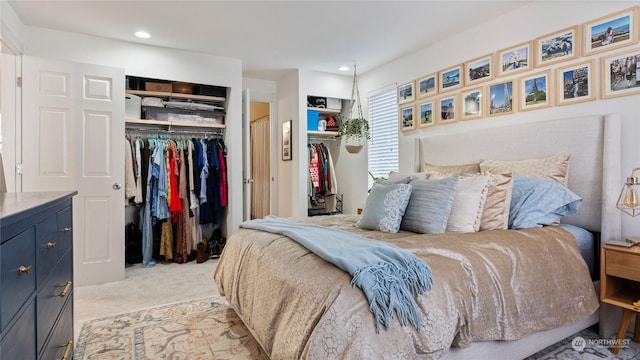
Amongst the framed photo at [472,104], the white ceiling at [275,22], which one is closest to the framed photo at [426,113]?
the framed photo at [472,104]

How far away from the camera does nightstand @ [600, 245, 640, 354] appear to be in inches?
73.3

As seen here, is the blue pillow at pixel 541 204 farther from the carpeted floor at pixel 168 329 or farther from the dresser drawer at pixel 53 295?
the dresser drawer at pixel 53 295

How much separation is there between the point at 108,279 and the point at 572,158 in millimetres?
4182

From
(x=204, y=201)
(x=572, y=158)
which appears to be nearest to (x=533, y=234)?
(x=572, y=158)

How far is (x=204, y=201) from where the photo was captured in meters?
4.01

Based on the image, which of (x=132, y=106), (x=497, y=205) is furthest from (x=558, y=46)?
(x=132, y=106)

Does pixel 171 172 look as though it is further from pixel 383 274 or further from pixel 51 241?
pixel 383 274

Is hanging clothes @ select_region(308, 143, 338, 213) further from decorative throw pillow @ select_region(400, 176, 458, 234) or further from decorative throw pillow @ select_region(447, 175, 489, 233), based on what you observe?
decorative throw pillow @ select_region(447, 175, 489, 233)

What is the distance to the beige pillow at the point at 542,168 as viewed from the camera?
7.78ft

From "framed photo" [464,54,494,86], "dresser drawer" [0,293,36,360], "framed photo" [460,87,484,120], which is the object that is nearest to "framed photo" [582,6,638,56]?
"framed photo" [464,54,494,86]

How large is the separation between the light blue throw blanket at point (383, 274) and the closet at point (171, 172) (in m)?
2.80

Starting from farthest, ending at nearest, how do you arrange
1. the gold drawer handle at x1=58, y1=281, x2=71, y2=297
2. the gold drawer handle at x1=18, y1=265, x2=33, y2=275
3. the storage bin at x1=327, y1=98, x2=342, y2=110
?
the storage bin at x1=327, y1=98, x2=342, y2=110 < the gold drawer handle at x1=58, y1=281, x2=71, y2=297 < the gold drawer handle at x1=18, y1=265, x2=33, y2=275

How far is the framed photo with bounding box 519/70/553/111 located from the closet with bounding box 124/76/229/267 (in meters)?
3.28

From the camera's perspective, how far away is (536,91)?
273 cm
